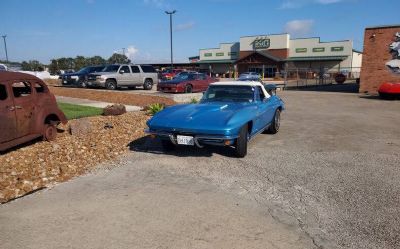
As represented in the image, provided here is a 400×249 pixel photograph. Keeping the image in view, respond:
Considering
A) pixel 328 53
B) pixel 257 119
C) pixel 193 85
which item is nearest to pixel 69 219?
pixel 257 119

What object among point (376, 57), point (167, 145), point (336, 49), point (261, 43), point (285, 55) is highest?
point (261, 43)

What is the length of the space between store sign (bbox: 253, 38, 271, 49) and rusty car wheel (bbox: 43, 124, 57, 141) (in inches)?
2296

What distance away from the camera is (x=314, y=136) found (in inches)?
A: 323

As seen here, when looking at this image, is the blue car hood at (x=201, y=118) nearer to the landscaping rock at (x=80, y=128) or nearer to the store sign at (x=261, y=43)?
the landscaping rock at (x=80, y=128)

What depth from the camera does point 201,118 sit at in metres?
5.93

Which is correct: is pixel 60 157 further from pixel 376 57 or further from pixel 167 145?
pixel 376 57

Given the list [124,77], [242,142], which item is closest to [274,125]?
[242,142]

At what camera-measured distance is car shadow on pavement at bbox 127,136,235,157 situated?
643 centimetres

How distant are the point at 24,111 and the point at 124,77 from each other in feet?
47.9

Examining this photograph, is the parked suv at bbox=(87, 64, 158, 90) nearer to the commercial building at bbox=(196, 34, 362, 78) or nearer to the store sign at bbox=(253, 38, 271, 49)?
the commercial building at bbox=(196, 34, 362, 78)

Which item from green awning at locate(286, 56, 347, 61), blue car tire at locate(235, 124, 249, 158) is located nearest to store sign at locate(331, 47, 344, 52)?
green awning at locate(286, 56, 347, 61)

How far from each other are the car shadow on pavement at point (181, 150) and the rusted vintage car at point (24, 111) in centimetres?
188

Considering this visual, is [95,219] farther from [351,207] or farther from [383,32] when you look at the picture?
[383,32]

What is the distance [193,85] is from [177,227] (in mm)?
16070
